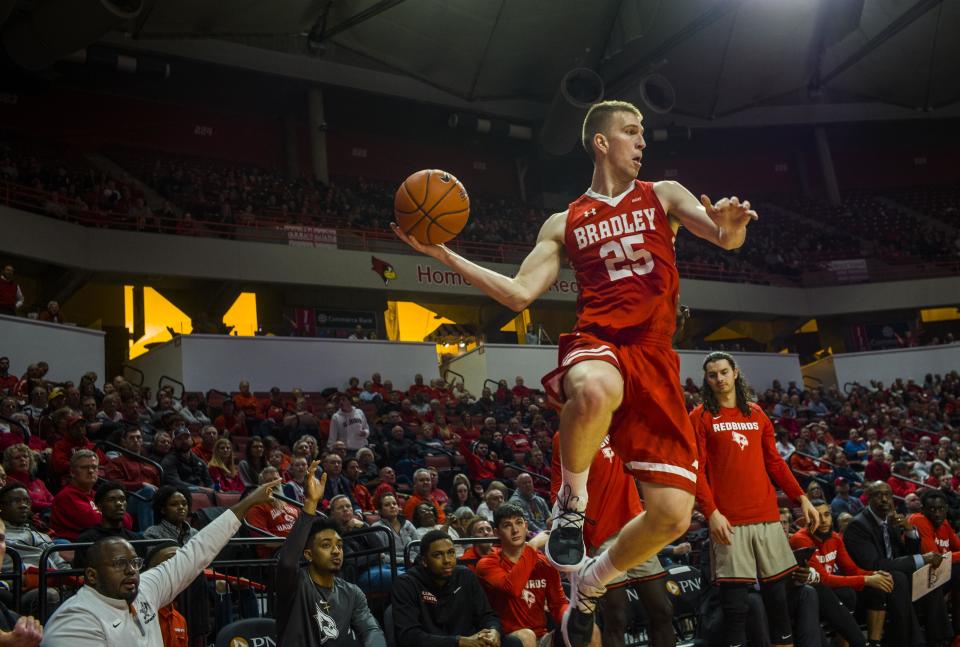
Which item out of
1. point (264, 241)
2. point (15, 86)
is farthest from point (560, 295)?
point (15, 86)

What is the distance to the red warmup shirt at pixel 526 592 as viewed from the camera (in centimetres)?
619

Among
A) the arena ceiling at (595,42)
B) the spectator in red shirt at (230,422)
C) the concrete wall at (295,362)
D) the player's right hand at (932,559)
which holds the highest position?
the arena ceiling at (595,42)

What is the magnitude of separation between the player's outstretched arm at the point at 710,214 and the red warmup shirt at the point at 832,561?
13.1 ft

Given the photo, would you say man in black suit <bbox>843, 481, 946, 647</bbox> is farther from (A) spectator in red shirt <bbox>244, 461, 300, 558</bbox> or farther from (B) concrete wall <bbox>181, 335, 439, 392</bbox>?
(B) concrete wall <bbox>181, 335, 439, 392</bbox>

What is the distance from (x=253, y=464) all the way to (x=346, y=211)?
14373 millimetres

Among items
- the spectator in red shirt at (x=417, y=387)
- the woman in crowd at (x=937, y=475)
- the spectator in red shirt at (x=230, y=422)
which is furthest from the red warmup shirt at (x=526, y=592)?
the spectator in red shirt at (x=417, y=387)

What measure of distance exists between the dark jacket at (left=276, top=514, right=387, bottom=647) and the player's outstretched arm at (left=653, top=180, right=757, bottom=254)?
8.61 ft

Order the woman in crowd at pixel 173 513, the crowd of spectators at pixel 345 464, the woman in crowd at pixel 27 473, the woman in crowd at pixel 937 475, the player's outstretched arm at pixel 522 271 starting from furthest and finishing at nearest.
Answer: the woman in crowd at pixel 937 475 < the woman in crowd at pixel 27 473 < the crowd of spectators at pixel 345 464 < the woman in crowd at pixel 173 513 < the player's outstretched arm at pixel 522 271

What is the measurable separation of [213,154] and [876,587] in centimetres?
2179

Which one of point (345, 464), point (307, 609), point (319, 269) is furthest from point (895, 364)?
point (307, 609)

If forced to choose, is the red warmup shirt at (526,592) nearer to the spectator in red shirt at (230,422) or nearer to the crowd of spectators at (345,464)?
the crowd of spectators at (345,464)

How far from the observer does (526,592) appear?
20.4ft

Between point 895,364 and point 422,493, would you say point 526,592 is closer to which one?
point 422,493

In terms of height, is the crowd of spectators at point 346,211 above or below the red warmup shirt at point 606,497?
above
